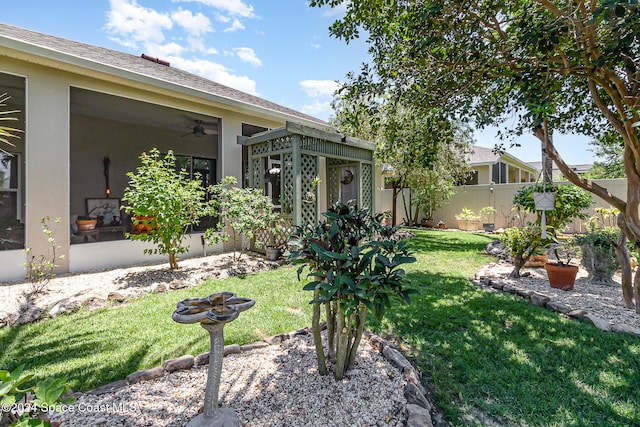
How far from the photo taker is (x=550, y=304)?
379cm

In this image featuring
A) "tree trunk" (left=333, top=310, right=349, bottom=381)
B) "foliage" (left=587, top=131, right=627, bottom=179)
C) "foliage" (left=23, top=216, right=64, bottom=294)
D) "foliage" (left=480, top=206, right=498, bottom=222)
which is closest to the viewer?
"tree trunk" (left=333, top=310, right=349, bottom=381)

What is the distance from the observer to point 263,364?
240 cm

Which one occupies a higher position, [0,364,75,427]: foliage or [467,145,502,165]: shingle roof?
[467,145,502,165]: shingle roof

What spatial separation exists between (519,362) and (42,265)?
602 cm

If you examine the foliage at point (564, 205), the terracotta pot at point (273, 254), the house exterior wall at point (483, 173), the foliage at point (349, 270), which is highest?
the house exterior wall at point (483, 173)

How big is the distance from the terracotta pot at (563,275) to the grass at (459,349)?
1.03m

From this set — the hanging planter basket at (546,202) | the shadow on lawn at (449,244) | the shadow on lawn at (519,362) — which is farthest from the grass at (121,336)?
the shadow on lawn at (449,244)

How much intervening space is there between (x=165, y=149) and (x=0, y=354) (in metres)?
7.86

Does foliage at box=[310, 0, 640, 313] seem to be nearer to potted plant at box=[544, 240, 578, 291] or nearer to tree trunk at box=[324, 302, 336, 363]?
potted plant at box=[544, 240, 578, 291]

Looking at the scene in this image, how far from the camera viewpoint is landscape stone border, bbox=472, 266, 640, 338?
314 cm

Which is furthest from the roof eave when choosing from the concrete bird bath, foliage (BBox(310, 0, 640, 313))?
the concrete bird bath

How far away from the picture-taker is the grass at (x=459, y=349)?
2049 millimetres

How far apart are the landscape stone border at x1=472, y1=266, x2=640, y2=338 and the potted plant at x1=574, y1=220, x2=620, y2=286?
151cm

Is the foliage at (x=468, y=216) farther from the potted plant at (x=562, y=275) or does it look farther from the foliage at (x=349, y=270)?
the foliage at (x=349, y=270)
